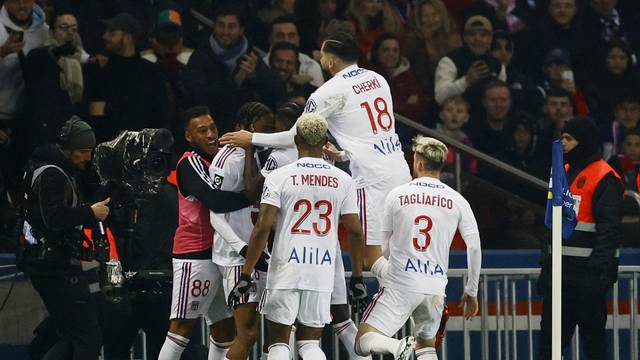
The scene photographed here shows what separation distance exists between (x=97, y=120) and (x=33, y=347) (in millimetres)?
2644

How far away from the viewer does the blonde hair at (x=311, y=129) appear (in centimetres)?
1291

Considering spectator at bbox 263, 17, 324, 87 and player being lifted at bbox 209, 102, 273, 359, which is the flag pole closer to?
player being lifted at bbox 209, 102, 273, 359

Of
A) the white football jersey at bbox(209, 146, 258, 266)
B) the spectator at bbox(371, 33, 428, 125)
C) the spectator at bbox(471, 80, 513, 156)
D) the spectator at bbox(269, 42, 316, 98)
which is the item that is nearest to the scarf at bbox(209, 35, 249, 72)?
the spectator at bbox(269, 42, 316, 98)

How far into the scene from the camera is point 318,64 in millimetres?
17969

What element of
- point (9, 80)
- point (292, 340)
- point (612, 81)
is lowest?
point (292, 340)

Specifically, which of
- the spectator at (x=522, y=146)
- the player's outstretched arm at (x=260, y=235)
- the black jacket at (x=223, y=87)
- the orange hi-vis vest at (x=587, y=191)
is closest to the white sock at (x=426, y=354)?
the player's outstretched arm at (x=260, y=235)

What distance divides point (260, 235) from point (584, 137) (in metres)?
3.40

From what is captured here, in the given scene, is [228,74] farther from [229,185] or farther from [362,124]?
[229,185]

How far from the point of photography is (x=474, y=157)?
650 inches

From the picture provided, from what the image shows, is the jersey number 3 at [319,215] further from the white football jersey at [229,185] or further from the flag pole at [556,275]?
the flag pole at [556,275]

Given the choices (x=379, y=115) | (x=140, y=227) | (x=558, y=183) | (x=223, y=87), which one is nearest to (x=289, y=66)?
(x=223, y=87)

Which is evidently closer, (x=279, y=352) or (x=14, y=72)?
(x=279, y=352)

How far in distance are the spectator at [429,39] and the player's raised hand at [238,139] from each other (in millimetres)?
5346

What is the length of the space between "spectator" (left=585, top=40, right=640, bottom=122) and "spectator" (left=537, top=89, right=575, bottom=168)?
492 millimetres
